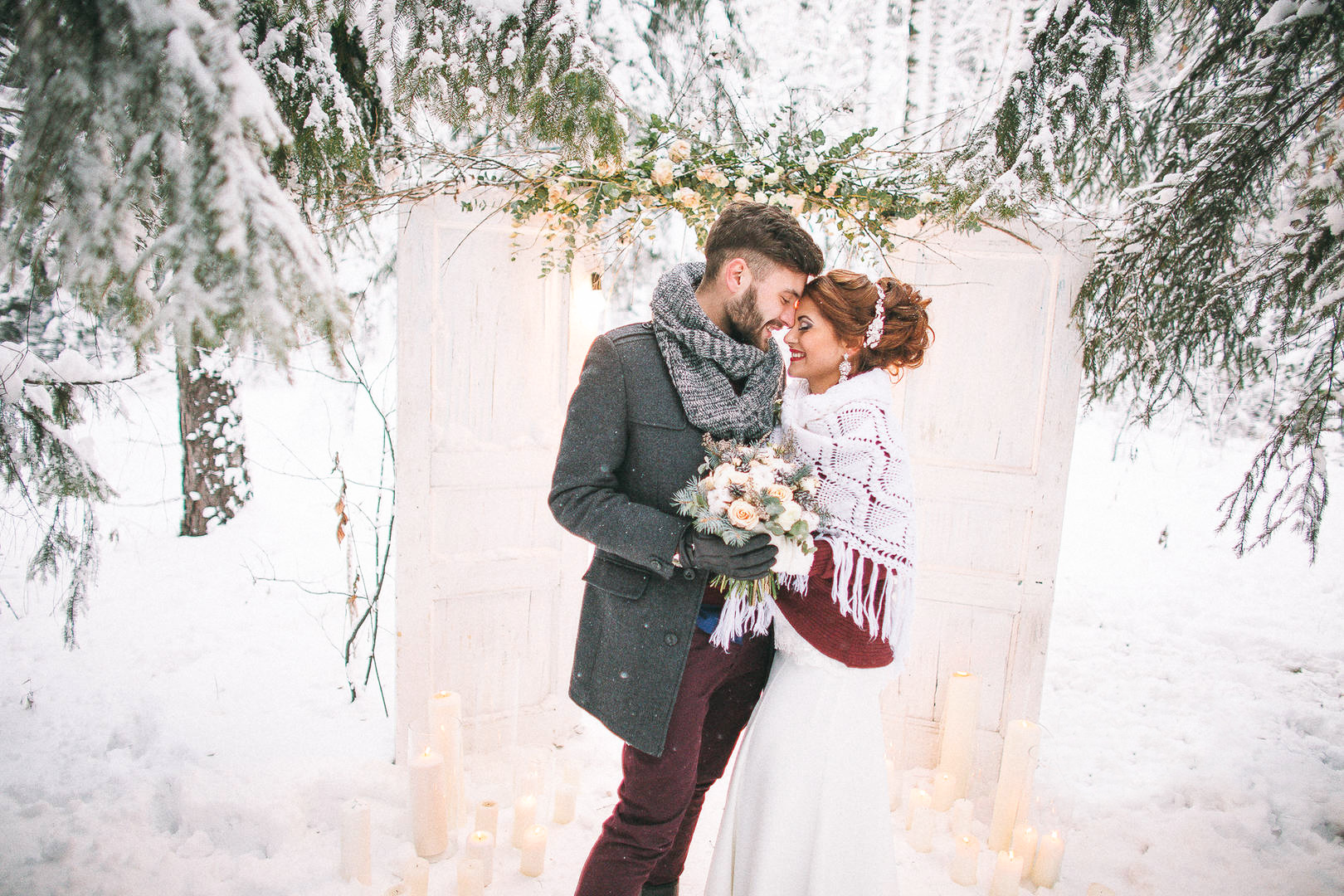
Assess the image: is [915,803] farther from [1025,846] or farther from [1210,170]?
[1210,170]

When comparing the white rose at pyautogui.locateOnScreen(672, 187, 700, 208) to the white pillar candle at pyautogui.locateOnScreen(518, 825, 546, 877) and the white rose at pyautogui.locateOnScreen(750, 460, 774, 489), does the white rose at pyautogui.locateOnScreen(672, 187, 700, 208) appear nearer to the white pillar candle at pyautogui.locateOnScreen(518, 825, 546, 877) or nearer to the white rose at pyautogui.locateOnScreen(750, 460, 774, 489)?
the white rose at pyautogui.locateOnScreen(750, 460, 774, 489)

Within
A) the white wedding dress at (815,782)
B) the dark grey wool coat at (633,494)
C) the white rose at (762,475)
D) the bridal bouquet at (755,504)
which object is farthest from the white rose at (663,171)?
the white wedding dress at (815,782)

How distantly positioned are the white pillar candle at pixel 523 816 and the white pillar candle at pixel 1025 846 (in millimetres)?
1714

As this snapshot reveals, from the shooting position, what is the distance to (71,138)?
769 mm

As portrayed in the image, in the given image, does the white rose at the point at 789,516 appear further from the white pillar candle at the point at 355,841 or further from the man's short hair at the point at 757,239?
the white pillar candle at the point at 355,841

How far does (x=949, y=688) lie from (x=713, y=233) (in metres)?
2.16

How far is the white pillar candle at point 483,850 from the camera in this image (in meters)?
2.03

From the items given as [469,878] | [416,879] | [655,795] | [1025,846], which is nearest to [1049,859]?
[1025,846]

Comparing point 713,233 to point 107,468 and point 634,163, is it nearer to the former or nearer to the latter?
point 634,163

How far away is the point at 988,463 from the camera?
9.15ft

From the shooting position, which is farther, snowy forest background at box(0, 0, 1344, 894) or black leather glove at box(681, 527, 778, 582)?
black leather glove at box(681, 527, 778, 582)

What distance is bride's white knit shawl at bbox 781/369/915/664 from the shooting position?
1633 mm

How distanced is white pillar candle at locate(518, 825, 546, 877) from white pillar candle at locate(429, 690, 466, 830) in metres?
0.38

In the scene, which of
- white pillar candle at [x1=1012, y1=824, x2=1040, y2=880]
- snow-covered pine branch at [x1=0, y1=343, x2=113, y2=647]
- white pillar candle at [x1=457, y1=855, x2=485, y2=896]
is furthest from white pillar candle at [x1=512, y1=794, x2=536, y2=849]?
white pillar candle at [x1=1012, y1=824, x2=1040, y2=880]
